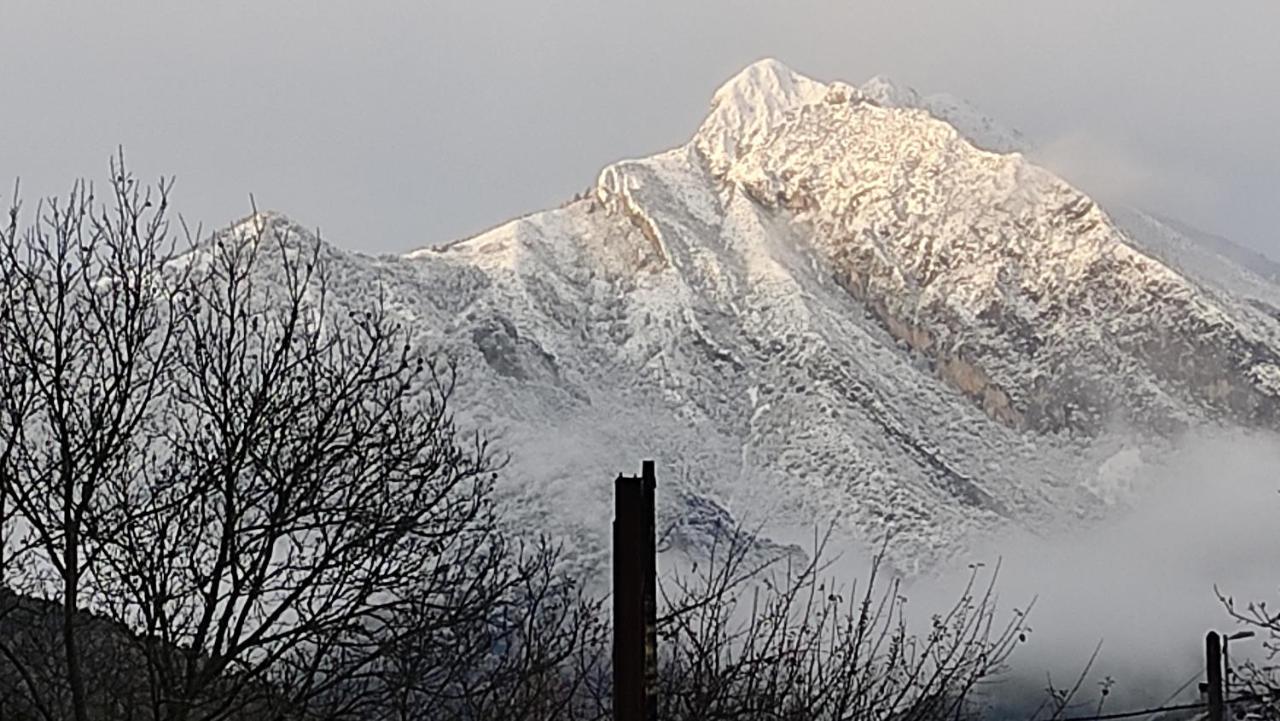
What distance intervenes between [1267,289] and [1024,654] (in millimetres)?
123838

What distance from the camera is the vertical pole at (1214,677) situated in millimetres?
17469

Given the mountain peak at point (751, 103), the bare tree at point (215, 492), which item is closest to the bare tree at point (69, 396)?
the bare tree at point (215, 492)

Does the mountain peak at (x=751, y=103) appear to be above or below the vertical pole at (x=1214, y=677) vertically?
above

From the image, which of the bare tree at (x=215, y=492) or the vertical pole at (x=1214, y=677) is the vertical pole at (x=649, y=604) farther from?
the vertical pole at (x=1214, y=677)

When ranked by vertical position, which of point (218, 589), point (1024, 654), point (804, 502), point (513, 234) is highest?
point (513, 234)

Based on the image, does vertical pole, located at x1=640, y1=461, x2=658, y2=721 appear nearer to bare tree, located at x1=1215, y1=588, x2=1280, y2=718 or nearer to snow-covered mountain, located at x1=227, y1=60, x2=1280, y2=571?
bare tree, located at x1=1215, y1=588, x2=1280, y2=718

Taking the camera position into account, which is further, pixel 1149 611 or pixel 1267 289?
pixel 1267 289

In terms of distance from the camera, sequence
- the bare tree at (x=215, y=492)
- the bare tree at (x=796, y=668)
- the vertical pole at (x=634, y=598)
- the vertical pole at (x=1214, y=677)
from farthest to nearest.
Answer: the vertical pole at (x=1214, y=677) → the bare tree at (x=796, y=668) → the bare tree at (x=215, y=492) → the vertical pole at (x=634, y=598)

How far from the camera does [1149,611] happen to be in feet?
362

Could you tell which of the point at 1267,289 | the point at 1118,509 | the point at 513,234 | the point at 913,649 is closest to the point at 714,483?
the point at 513,234

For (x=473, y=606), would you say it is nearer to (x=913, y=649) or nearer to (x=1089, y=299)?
(x=913, y=649)

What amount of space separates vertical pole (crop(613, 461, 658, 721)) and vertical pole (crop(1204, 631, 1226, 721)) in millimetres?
10685

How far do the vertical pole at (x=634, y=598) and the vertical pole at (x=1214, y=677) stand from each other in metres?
10.7

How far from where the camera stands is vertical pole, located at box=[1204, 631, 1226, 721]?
17.5 metres
